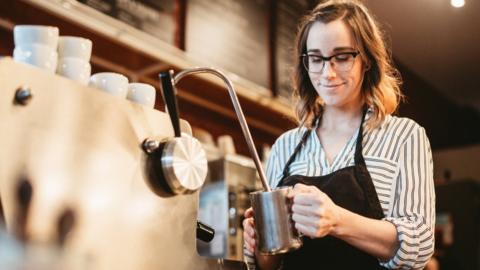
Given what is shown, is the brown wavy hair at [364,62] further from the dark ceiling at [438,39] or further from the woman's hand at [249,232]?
the dark ceiling at [438,39]

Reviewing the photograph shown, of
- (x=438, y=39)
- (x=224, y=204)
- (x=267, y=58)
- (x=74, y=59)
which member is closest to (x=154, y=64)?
(x=224, y=204)

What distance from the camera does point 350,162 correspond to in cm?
114

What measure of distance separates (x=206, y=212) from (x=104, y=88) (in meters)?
1.51

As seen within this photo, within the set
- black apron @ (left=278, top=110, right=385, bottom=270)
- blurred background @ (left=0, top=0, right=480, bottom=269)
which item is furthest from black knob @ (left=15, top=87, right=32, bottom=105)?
blurred background @ (left=0, top=0, right=480, bottom=269)

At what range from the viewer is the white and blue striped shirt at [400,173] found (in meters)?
1.01

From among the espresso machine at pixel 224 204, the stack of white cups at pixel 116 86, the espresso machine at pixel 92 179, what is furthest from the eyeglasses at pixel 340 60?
the espresso machine at pixel 224 204

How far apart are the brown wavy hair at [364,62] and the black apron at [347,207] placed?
0.43ft

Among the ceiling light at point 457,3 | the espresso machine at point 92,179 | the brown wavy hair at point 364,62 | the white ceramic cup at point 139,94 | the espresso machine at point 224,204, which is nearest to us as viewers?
the espresso machine at point 92,179

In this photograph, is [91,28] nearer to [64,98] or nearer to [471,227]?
[64,98]

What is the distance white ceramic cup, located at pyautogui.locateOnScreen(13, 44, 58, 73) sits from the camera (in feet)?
2.67

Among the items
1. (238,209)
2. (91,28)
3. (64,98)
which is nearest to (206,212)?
(238,209)

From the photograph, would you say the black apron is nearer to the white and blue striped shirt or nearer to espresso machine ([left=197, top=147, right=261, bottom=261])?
the white and blue striped shirt

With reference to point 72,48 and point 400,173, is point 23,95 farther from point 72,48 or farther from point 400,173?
point 400,173

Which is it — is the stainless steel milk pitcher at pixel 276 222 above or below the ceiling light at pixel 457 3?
below
